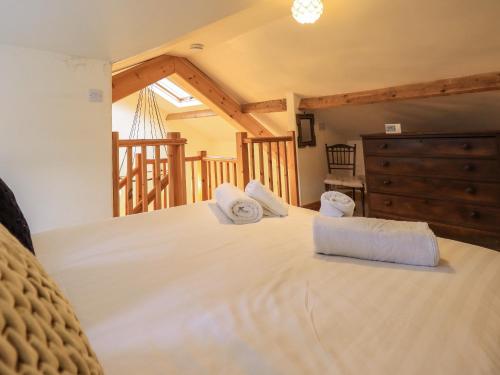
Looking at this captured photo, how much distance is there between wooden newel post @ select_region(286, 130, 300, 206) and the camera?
3.77m

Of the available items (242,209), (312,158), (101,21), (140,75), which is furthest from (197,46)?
(242,209)

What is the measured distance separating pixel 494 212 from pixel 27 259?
3.02 metres

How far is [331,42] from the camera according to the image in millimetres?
2648

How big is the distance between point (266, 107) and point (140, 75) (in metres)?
1.70

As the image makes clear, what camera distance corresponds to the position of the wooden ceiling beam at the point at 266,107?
4.00 meters

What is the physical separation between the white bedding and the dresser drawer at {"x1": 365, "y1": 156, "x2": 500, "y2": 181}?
169 centimetres

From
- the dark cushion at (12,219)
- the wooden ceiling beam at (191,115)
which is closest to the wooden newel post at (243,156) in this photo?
the wooden ceiling beam at (191,115)

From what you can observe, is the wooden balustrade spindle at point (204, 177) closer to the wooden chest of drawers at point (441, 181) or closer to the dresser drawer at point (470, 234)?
the wooden chest of drawers at point (441, 181)

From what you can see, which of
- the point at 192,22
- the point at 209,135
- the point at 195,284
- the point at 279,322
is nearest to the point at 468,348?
the point at 279,322

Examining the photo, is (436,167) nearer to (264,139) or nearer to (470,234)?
(470,234)

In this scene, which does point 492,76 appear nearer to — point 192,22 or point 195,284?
point 192,22

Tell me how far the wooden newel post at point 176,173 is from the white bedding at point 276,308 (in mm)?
1620

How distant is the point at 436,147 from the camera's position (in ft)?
8.67

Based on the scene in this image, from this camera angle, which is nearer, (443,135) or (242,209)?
(242,209)
